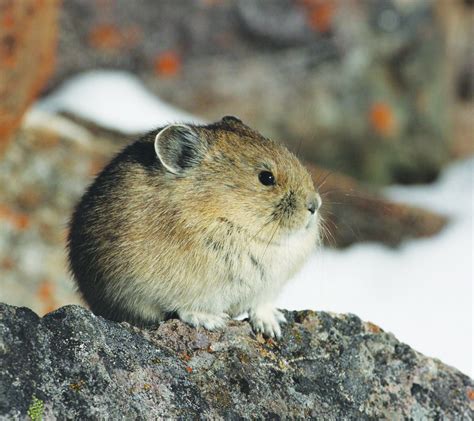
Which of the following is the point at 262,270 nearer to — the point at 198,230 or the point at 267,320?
the point at 267,320

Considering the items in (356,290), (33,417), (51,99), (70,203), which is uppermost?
(51,99)

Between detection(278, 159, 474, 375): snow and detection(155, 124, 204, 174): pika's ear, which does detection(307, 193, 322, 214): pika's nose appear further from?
detection(278, 159, 474, 375): snow

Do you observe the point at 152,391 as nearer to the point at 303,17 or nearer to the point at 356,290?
the point at 356,290

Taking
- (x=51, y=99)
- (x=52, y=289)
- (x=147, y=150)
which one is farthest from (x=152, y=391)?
(x=51, y=99)

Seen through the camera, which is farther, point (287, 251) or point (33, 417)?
point (287, 251)

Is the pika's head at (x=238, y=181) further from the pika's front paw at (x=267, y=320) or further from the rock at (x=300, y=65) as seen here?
the rock at (x=300, y=65)

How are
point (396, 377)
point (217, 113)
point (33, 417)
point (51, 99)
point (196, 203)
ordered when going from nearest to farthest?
point (33, 417) → point (396, 377) → point (196, 203) → point (51, 99) → point (217, 113)
